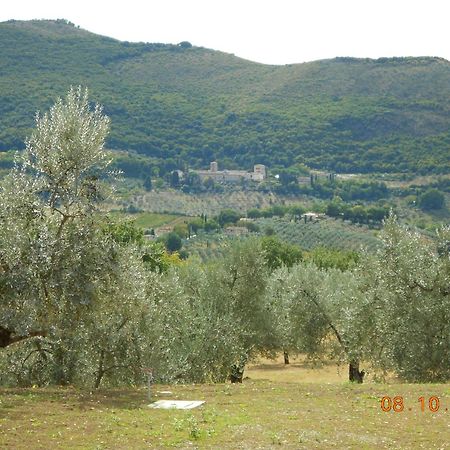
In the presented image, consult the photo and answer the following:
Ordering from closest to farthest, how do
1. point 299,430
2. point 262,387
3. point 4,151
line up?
1. point 299,430
2. point 262,387
3. point 4,151

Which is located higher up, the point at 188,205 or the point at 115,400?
the point at 188,205

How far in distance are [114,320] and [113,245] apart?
11.8 feet

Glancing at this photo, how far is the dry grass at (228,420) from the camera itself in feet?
50.6

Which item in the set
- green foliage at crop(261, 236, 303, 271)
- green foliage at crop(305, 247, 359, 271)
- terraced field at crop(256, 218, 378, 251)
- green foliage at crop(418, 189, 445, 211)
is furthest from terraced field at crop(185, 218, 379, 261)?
green foliage at crop(418, 189, 445, 211)

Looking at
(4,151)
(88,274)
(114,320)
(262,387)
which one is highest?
(4,151)

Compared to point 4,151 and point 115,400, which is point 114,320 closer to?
point 115,400

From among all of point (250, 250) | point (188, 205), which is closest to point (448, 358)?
point (250, 250)

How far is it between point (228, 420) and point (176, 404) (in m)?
2.21

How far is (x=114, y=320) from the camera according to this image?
22891mm

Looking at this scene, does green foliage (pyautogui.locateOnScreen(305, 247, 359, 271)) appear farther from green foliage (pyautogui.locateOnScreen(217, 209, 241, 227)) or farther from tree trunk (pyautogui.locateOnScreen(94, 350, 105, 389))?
tree trunk (pyautogui.locateOnScreen(94, 350, 105, 389))

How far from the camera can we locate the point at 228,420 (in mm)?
17359

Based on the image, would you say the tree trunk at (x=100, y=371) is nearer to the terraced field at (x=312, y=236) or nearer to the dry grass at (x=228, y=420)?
the dry grass at (x=228, y=420)

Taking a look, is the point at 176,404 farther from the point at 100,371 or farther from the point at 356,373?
the point at 356,373

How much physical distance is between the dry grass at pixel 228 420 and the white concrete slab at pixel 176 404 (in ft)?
0.88
